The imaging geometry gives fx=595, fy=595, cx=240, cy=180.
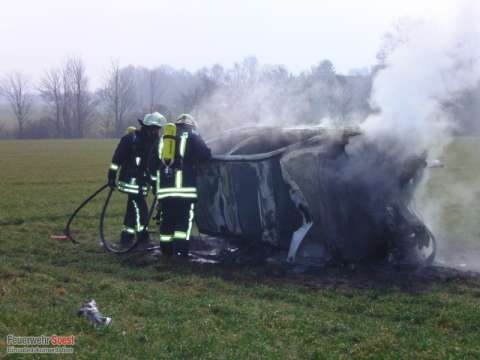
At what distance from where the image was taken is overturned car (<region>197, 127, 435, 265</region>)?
6.64m

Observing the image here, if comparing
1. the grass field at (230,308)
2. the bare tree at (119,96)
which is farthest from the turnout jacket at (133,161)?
the bare tree at (119,96)

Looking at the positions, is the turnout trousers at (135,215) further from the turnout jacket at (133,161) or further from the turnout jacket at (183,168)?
the turnout jacket at (183,168)

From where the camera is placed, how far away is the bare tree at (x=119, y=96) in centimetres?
8606

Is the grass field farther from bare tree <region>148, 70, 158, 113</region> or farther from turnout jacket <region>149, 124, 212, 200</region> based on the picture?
bare tree <region>148, 70, 158, 113</region>

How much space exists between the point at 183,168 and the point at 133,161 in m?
1.20

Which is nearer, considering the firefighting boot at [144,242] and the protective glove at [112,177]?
the firefighting boot at [144,242]

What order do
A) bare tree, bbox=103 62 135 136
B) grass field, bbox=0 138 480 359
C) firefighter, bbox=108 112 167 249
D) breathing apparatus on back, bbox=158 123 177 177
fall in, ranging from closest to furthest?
1. grass field, bbox=0 138 480 359
2. breathing apparatus on back, bbox=158 123 177 177
3. firefighter, bbox=108 112 167 249
4. bare tree, bbox=103 62 135 136

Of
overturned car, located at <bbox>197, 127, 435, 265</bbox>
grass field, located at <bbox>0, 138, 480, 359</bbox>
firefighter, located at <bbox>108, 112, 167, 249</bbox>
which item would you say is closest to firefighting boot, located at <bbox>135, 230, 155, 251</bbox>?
firefighter, located at <bbox>108, 112, 167, 249</bbox>

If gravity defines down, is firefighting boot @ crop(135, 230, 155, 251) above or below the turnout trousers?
below

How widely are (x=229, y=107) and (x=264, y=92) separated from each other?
0.82m

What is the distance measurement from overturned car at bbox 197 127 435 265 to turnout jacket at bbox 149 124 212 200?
0.74 metres

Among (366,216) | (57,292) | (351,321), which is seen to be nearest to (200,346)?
(351,321)

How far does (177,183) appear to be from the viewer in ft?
24.8

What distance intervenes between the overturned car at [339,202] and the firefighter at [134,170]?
6.28ft
